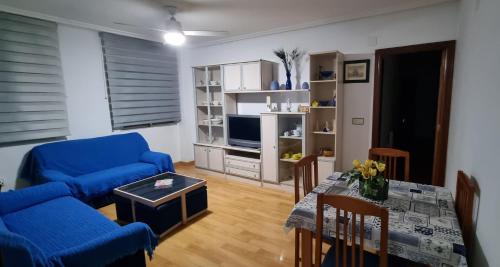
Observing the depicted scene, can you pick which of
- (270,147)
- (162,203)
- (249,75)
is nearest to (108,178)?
(162,203)

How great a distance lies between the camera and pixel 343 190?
191cm

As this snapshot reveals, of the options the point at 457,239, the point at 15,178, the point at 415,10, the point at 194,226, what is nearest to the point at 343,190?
the point at 457,239

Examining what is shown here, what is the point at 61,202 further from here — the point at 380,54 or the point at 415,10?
the point at 415,10

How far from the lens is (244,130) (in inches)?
170

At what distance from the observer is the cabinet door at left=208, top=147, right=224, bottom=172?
4.50m

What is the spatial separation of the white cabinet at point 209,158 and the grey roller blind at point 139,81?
1.01m

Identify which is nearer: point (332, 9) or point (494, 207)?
point (494, 207)

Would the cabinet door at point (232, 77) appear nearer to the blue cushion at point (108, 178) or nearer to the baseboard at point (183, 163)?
the blue cushion at point (108, 178)

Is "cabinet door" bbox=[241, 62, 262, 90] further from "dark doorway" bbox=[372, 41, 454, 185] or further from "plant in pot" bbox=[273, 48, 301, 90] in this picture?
"dark doorway" bbox=[372, 41, 454, 185]

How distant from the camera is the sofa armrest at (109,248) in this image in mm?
1534

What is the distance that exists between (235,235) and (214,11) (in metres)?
2.68

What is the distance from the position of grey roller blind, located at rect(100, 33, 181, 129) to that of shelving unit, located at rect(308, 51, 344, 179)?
9.55ft

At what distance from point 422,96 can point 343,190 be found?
4058 mm

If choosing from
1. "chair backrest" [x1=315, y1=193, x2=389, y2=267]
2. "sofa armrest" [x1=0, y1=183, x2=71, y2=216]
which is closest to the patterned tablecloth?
"chair backrest" [x1=315, y1=193, x2=389, y2=267]
